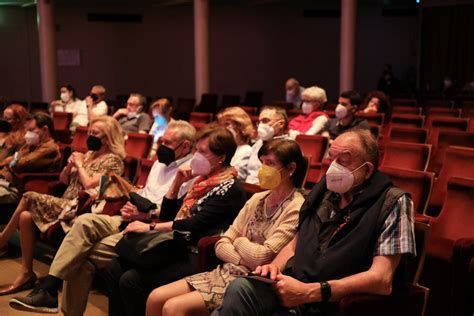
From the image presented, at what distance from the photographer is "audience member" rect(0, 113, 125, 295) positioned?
14.3ft

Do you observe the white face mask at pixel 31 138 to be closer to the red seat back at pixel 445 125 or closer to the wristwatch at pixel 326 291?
the wristwatch at pixel 326 291

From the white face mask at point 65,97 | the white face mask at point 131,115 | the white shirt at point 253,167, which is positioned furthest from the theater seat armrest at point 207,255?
the white face mask at point 65,97

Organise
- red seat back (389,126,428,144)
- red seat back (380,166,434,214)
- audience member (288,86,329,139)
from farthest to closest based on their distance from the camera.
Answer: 1. audience member (288,86,329,139)
2. red seat back (389,126,428,144)
3. red seat back (380,166,434,214)

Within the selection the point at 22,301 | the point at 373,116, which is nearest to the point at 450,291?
the point at 22,301

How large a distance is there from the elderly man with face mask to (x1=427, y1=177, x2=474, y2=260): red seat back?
1.44 metres

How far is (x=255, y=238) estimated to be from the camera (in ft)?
9.92

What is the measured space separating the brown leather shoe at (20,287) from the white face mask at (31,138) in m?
1.26

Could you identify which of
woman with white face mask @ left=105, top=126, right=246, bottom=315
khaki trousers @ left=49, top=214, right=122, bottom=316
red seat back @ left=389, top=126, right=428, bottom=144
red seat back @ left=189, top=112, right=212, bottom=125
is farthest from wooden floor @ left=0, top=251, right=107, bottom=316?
red seat back @ left=189, top=112, right=212, bottom=125

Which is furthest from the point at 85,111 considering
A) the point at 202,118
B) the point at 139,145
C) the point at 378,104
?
the point at 378,104

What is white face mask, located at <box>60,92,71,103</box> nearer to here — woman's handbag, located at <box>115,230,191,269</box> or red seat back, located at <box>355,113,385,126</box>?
red seat back, located at <box>355,113,385,126</box>

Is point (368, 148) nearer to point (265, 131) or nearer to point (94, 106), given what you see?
point (265, 131)

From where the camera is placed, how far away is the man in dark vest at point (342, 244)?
8.04 ft

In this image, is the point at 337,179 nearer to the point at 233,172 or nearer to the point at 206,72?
the point at 233,172

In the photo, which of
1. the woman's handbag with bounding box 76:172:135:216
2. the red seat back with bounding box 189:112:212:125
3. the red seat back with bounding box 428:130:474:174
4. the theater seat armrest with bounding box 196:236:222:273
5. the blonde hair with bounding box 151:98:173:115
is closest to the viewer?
the theater seat armrest with bounding box 196:236:222:273
